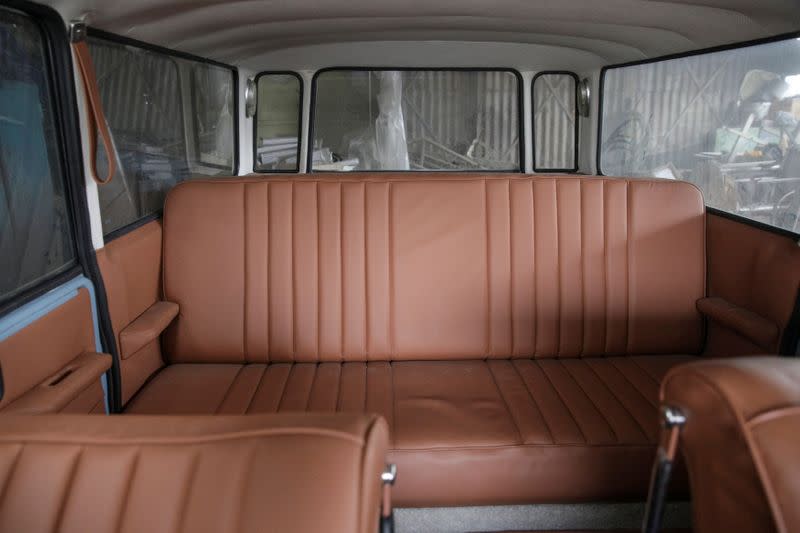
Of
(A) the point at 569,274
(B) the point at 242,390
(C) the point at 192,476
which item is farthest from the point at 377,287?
(C) the point at 192,476

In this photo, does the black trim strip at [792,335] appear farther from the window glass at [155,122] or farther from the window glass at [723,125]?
the window glass at [155,122]

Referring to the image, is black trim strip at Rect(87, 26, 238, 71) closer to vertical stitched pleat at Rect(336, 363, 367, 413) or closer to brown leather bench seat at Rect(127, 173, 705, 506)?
brown leather bench seat at Rect(127, 173, 705, 506)

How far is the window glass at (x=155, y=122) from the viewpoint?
2.10 metres

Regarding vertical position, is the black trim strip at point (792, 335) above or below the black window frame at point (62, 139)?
below

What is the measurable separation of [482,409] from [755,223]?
3.76ft

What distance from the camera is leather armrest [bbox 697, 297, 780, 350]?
1.91 metres

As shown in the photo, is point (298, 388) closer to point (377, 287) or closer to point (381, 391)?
point (381, 391)

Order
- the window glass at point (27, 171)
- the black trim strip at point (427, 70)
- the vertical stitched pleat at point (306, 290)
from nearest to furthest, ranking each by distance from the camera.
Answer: the window glass at point (27, 171) < the vertical stitched pleat at point (306, 290) < the black trim strip at point (427, 70)

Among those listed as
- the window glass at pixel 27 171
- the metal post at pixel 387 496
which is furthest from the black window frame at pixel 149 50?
the metal post at pixel 387 496

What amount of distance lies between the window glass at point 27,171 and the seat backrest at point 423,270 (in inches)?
21.2

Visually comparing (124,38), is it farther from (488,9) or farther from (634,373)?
(634,373)

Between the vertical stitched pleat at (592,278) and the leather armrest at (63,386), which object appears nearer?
the leather armrest at (63,386)

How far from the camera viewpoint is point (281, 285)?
7.19 feet

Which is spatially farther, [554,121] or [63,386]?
[554,121]
